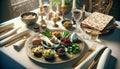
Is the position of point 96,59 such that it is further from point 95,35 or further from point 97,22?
point 97,22

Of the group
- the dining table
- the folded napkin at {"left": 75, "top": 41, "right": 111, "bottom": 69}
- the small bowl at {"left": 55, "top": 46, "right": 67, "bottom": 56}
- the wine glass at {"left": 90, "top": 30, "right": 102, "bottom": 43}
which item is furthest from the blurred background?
the small bowl at {"left": 55, "top": 46, "right": 67, "bottom": 56}

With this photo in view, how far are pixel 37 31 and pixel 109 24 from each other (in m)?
0.73

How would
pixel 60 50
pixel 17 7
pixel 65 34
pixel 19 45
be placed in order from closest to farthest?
pixel 60 50 → pixel 19 45 → pixel 65 34 → pixel 17 7

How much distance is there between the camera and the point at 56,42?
5.23ft

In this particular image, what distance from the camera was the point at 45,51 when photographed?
4.72ft

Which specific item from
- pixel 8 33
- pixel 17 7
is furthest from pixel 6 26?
pixel 17 7

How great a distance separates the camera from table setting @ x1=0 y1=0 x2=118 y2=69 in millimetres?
1396

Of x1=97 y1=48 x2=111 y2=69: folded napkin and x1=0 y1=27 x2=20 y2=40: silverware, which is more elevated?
x1=0 y1=27 x2=20 y2=40: silverware

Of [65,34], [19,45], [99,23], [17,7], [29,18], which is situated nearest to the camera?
[19,45]

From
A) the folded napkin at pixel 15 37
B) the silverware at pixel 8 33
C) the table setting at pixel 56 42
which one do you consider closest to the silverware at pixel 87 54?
the table setting at pixel 56 42

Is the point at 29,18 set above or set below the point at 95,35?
above

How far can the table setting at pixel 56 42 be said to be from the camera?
140cm

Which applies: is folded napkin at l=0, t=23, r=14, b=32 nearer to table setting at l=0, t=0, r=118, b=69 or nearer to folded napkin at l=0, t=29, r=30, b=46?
table setting at l=0, t=0, r=118, b=69

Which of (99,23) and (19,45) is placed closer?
(19,45)
